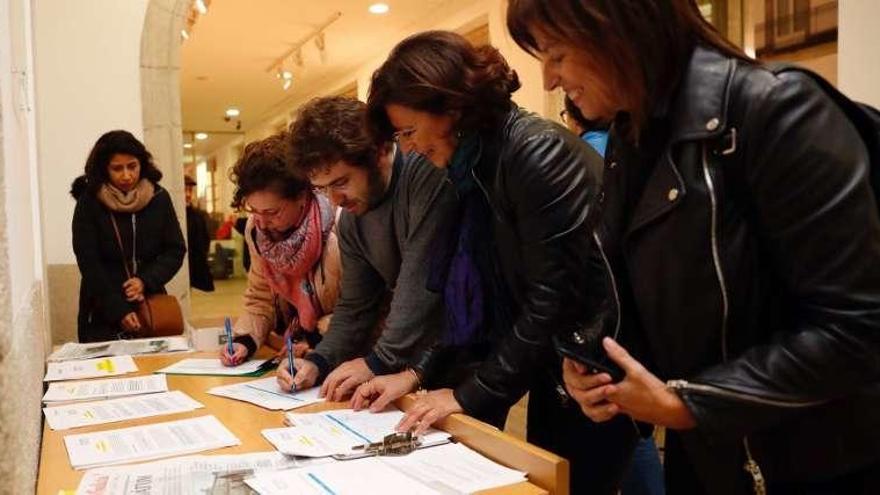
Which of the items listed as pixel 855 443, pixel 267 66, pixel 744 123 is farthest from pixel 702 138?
pixel 267 66

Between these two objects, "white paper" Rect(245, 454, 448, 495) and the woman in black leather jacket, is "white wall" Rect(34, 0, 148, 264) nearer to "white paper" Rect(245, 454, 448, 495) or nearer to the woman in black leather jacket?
"white paper" Rect(245, 454, 448, 495)

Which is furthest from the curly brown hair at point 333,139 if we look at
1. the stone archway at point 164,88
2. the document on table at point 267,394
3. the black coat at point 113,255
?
the stone archway at point 164,88

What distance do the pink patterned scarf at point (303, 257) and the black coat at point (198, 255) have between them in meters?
3.09

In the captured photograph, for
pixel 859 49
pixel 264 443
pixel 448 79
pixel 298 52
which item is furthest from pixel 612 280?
pixel 298 52

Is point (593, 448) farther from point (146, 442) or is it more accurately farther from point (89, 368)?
point (89, 368)

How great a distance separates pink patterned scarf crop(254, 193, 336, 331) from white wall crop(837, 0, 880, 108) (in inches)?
83.4

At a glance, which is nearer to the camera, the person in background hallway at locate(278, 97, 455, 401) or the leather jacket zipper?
the leather jacket zipper

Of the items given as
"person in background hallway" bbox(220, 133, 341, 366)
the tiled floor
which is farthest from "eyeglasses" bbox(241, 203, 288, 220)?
the tiled floor

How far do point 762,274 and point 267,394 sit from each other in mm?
1130

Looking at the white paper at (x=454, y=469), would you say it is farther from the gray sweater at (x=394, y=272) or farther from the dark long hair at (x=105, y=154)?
the dark long hair at (x=105, y=154)

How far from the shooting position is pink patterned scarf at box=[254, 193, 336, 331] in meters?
2.00

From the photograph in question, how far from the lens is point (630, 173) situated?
99cm

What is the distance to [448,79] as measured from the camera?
1409 millimetres

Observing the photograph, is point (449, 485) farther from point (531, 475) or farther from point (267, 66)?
point (267, 66)
